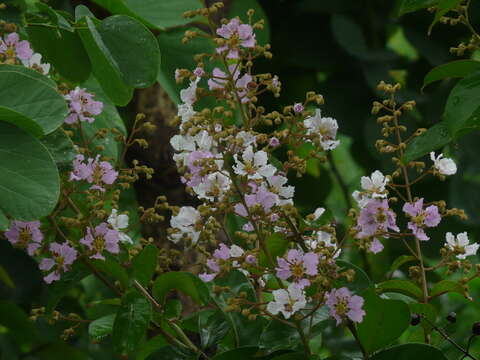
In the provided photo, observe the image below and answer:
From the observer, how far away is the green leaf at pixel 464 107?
74cm

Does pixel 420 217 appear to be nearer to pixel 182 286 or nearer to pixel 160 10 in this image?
pixel 182 286

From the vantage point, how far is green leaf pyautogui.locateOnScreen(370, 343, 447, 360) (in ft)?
2.17

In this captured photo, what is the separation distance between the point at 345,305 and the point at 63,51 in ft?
1.39

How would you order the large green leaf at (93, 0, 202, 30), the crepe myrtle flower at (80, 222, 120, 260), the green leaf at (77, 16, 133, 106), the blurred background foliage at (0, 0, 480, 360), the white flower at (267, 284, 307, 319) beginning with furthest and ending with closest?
the blurred background foliage at (0, 0, 480, 360), the large green leaf at (93, 0, 202, 30), the green leaf at (77, 16, 133, 106), the crepe myrtle flower at (80, 222, 120, 260), the white flower at (267, 284, 307, 319)

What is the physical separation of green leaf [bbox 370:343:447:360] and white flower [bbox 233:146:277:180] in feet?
0.53

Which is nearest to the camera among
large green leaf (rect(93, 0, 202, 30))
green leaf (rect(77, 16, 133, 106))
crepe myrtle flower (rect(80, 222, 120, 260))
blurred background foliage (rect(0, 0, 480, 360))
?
crepe myrtle flower (rect(80, 222, 120, 260))

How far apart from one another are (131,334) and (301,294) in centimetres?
16

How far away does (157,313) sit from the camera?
2.51 ft

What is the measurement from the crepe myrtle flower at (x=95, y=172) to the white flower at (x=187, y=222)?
83 mm

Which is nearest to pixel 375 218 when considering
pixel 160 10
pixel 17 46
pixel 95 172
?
pixel 95 172

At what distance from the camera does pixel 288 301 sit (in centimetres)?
65

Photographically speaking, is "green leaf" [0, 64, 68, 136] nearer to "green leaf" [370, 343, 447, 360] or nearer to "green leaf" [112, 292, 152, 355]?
"green leaf" [112, 292, 152, 355]

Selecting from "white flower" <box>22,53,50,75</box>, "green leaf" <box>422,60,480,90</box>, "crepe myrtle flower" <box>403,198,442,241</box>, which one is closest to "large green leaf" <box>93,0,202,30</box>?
"white flower" <box>22,53,50,75</box>

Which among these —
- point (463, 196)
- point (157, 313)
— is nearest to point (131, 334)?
point (157, 313)
